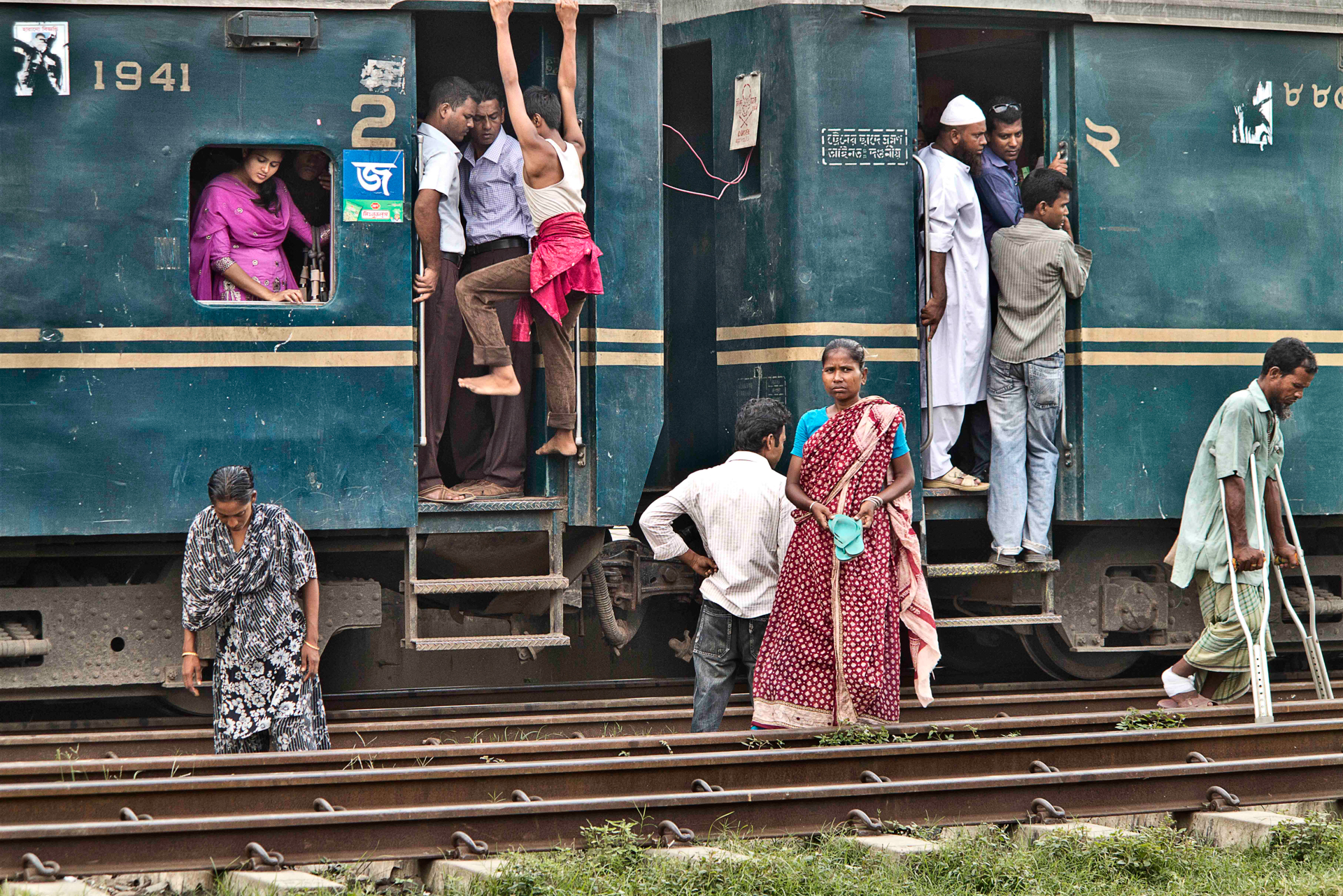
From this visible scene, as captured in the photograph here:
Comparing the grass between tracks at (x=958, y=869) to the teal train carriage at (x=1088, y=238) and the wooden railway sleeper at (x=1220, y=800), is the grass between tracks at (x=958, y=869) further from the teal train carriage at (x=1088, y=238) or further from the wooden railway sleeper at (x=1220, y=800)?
the teal train carriage at (x=1088, y=238)

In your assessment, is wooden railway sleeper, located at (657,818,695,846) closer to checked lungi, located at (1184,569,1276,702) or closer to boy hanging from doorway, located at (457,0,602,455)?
boy hanging from doorway, located at (457,0,602,455)

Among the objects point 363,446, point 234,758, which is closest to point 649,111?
point 363,446

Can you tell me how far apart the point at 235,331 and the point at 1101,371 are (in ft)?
13.4

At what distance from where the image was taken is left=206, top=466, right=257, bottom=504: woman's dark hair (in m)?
5.21

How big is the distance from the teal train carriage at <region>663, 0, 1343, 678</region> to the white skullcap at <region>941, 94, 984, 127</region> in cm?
28

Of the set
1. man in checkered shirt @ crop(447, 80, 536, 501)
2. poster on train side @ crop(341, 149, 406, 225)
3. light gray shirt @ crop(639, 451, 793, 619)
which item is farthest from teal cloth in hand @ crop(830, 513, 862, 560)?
poster on train side @ crop(341, 149, 406, 225)

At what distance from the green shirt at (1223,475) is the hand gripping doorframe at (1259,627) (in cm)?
2

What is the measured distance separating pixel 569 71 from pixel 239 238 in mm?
1601

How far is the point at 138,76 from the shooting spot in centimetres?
607

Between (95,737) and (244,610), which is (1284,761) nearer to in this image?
(244,610)

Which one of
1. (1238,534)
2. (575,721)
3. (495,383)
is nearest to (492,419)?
(495,383)

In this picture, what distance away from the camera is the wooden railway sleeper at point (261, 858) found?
4.08m

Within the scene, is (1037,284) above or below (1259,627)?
above

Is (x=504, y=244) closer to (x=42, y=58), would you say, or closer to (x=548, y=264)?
(x=548, y=264)
